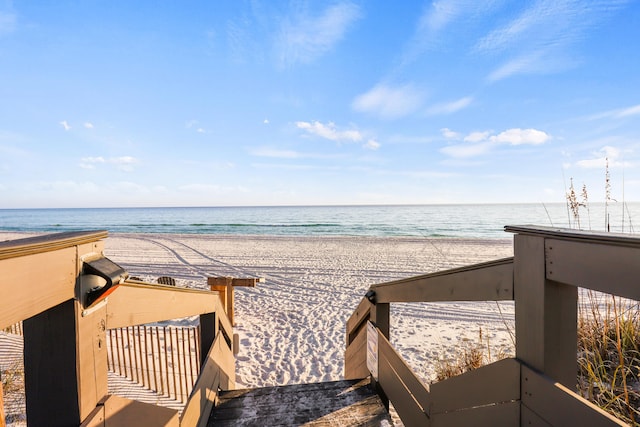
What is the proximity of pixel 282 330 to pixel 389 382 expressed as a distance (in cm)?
441

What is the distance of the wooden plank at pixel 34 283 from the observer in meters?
0.75

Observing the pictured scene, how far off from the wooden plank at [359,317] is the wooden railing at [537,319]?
1114mm

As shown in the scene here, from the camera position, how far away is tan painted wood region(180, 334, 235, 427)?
6.01 ft

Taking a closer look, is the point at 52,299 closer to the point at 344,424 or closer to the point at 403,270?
the point at 344,424

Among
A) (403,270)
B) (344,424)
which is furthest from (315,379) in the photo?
(403,270)

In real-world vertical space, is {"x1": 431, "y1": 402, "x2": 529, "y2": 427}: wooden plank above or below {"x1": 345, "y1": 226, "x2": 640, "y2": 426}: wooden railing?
below

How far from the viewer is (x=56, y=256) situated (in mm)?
937

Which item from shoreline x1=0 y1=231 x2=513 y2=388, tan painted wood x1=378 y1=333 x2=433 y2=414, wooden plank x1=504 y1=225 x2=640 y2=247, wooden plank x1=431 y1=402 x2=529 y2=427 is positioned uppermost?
wooden plank x1=504 y1=225 x2=640 y2=247

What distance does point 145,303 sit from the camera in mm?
1521

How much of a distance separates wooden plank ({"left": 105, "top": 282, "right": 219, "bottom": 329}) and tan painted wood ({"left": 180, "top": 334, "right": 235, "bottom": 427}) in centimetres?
Result: 43

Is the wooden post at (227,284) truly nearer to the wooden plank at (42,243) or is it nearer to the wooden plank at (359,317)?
the wooden plank at (359,317)

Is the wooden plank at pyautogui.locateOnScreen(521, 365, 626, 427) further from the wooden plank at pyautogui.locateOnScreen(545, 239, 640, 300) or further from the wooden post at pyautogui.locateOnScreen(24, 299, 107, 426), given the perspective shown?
the wooden post at pyautogui.locateOnScreen(24, 299, 107, 426)

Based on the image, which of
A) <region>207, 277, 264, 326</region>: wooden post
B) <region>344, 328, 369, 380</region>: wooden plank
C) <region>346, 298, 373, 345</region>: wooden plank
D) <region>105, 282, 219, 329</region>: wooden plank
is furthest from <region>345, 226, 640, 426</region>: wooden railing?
<region>207, 277, 264, 326</region>: wooden post

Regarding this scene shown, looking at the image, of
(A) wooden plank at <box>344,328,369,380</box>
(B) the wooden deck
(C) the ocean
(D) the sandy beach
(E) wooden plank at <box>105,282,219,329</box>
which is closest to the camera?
(E) wooden plank at <box>105,282,219,329</box>
